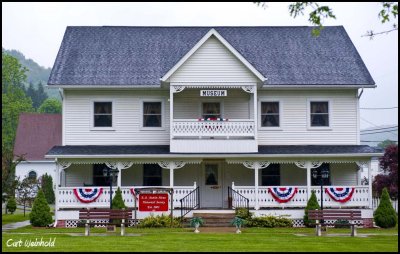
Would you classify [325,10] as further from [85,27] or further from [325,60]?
[85,27]

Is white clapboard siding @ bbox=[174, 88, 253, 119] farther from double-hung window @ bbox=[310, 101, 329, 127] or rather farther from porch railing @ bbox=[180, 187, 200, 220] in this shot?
porch railing @ bbox=[180, 187, 200, 220]

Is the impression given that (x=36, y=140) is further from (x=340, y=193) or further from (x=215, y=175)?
(x=340, y=193)

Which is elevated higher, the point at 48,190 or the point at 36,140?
the point at 36,140

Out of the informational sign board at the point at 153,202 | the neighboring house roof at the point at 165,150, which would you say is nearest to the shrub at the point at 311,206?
the neighboring house roof at the point at 165,150

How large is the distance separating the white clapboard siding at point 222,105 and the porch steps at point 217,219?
17.6ft

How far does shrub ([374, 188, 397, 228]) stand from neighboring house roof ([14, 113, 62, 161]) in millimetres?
38474

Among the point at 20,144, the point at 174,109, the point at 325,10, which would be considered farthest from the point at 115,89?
the point at 20,144

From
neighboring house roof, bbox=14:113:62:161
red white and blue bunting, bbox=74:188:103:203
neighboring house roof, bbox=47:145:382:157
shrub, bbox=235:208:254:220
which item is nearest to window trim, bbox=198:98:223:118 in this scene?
neighboring house roof, bbox=47:145:382:157

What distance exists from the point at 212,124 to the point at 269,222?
5.16 m

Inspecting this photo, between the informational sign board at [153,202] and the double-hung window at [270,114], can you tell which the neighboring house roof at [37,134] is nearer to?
the double-hung window at [270,114]

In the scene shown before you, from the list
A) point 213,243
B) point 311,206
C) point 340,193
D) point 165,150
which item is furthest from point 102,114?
point 213,243

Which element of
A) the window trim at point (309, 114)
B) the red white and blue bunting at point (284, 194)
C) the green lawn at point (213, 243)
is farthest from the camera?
the window trim at point (309, 114)

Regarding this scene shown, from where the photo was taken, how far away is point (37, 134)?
61375mm

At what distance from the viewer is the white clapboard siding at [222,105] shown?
104 ft
